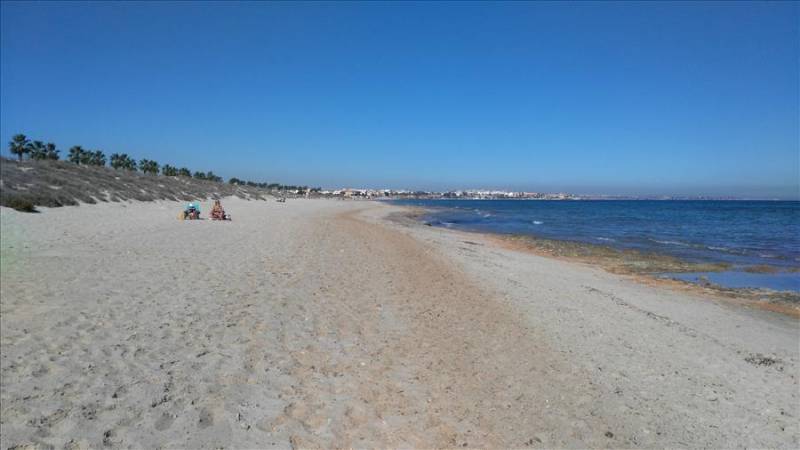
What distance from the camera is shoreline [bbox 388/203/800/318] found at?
37.4 ft

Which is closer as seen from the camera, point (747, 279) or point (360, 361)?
point (360, 361)

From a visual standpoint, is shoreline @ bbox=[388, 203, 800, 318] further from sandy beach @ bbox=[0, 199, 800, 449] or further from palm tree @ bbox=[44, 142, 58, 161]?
palm tree @ bbox=[44, 142, 58, 161]

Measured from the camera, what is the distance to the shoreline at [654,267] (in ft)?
37.4

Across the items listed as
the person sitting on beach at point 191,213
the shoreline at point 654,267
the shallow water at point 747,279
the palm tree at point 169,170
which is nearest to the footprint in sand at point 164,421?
the shoreline at point 654,267

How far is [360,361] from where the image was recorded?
5691 millimetres

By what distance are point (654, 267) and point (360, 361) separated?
567 inches

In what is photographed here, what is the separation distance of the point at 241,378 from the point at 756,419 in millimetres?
5541

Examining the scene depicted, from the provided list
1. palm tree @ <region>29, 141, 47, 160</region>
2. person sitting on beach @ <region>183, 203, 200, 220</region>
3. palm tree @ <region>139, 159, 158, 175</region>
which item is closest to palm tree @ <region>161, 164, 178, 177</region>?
palm tree @ <region>139, 159, 158, 175</region>

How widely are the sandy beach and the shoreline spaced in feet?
3.99

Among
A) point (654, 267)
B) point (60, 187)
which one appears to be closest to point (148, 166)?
point (60, 187)

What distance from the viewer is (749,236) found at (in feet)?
96.9

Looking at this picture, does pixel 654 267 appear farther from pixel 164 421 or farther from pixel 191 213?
pixel 191 213

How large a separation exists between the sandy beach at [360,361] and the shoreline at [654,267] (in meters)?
1.22

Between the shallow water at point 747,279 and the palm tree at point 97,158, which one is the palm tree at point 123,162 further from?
the shallow water at point 747,279
